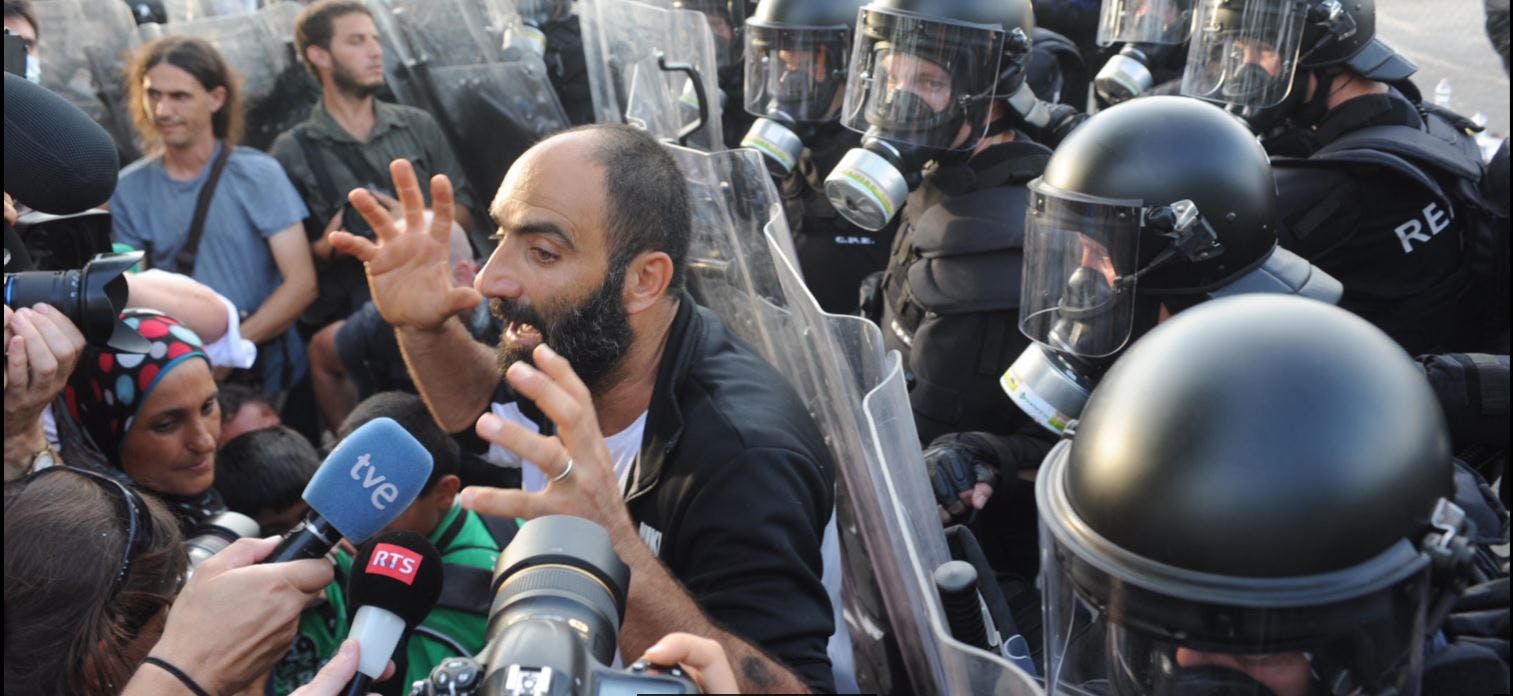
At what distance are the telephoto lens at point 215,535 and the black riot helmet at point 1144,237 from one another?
1.56 metres

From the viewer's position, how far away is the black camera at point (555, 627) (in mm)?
1154

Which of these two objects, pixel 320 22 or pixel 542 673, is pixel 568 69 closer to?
pixel 320 22

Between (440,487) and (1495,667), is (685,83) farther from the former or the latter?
(1495,667)

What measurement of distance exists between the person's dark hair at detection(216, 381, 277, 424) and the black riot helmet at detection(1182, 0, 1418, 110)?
10.4ft

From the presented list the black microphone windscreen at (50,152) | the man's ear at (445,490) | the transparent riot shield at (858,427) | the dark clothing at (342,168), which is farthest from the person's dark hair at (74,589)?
the dark clothing at (342,168)

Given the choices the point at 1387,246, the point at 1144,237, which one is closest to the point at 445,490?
the point at 1144,237

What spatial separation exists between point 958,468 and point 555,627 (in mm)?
1596

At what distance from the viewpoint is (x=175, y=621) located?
1.72 meters

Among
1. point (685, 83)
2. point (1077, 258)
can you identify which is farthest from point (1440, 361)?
point (685, 83)

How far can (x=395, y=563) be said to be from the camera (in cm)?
165

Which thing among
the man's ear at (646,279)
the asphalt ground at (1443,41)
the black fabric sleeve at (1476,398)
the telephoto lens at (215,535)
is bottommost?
the asphalt ground at (1443,41)

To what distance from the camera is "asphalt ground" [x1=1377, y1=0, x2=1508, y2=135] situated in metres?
7.67

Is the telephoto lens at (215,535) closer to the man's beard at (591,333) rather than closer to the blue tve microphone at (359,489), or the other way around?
the blue tve microphone at (359,489)

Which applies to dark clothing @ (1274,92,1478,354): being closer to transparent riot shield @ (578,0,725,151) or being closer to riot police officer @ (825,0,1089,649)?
riot police officer @ (825,0,1089,649)
